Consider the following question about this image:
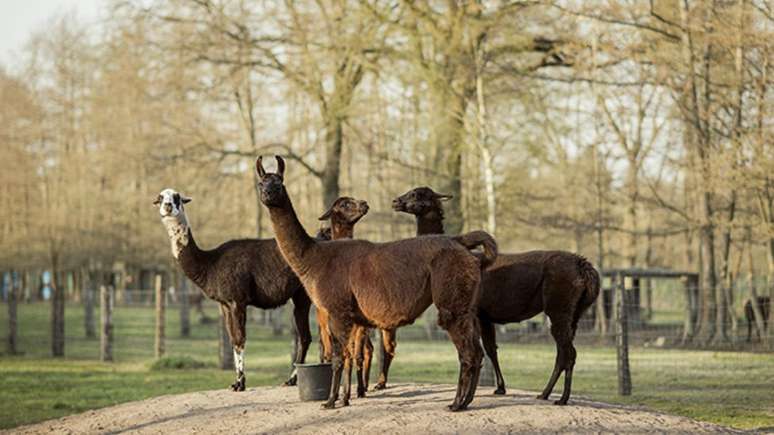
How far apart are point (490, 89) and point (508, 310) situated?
61.3 ft

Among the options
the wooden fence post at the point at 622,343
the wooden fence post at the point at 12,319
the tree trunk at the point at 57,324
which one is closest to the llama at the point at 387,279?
the wooden fence post at the point at 622,343

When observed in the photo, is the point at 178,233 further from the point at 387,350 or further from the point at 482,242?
the point at 482,242

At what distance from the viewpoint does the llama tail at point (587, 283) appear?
1046 cm

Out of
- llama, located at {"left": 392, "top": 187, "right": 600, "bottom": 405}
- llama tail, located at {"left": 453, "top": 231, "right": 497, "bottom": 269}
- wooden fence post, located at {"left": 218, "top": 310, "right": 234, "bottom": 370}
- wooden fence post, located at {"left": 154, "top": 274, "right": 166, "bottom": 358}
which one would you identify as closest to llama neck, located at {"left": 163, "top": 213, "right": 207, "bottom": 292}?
llama, located at {"left": 392, "top": 187, "right": 600, "bottom": 405}

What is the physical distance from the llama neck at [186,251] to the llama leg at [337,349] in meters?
3.14

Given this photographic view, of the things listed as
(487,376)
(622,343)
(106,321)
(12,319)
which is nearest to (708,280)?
(622,343)

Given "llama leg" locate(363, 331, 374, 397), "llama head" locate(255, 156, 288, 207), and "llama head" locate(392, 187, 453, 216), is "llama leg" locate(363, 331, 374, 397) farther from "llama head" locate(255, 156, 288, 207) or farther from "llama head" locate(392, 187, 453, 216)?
"llama head" locate(255, 156, 288, 207)

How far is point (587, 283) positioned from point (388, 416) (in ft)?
8.49

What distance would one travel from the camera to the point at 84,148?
2040 inches

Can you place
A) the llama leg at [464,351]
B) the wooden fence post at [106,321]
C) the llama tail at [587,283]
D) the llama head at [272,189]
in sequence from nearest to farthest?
the llama leg at [464,351] → the llama head at [272,189] → the llama tail at [587,283] → the wooden fence post at [106,321]

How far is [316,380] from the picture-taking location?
10609 mm

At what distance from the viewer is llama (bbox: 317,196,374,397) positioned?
10.8 m

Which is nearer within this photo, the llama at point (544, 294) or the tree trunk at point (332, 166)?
the llama at point (544, 294)

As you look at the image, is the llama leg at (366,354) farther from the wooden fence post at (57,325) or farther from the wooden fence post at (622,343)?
the wooden fence post at (57,325)
